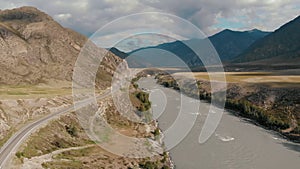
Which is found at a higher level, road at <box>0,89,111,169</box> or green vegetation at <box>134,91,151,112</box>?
green vegetation at <box>134,91,151,112</box>

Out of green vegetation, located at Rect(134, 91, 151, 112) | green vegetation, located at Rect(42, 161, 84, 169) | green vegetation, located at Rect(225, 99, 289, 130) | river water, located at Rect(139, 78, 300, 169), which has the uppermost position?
green vegetation, located at Rect(134, 91, 151, 112)

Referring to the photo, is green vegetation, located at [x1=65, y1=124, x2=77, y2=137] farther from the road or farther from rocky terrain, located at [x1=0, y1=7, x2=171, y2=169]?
the road

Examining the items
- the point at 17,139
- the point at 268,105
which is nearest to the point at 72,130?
the point at 17,139

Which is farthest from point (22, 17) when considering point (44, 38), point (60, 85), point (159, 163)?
point (159, 163)

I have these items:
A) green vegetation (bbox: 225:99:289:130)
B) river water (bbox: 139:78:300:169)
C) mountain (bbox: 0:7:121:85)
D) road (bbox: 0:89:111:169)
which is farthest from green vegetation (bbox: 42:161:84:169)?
mountain (bbox: 0:7:121:85)

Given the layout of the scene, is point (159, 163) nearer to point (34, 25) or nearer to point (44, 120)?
point (44, 120)
